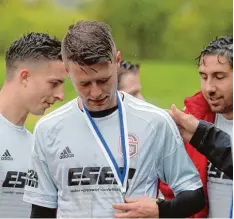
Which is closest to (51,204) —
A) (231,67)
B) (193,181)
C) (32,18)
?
(193,181)

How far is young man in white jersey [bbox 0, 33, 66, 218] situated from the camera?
13.1 ft

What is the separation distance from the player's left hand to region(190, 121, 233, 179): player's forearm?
1.15ft

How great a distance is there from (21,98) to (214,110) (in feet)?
3.50

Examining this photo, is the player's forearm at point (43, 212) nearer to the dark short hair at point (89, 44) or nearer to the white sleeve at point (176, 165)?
the white sleeve at point (176, 165)

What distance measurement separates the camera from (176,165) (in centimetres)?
322

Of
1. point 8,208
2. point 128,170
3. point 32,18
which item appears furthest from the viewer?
point 32,18

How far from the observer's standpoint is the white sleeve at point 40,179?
10.8ft

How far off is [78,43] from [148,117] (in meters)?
0.44

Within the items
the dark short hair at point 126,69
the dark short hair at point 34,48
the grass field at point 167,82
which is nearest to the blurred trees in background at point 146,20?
the grass field at point 167,82

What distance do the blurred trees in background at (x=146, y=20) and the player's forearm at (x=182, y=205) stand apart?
2163 centimetres

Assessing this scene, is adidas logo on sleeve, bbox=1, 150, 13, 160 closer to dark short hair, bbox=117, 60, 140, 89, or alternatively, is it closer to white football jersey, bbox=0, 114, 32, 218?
white football jersey, bbox=0, 114, 32, 218

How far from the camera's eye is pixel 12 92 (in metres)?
4.16

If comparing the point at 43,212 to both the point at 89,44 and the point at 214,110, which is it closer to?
the point at 89,44

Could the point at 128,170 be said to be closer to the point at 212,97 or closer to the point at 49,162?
the point at 49,162
